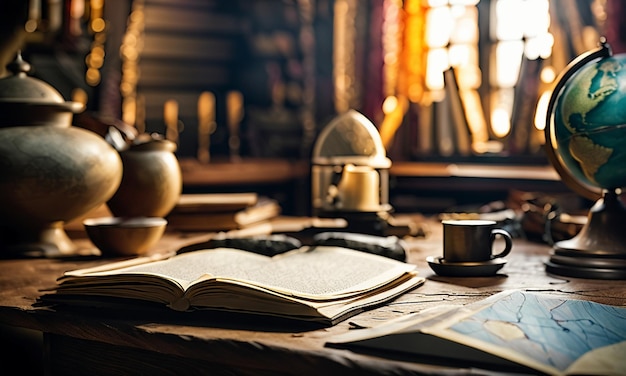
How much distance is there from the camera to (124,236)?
6.66 feet

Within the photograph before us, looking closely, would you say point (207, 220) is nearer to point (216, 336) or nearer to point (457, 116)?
point (216, 336)

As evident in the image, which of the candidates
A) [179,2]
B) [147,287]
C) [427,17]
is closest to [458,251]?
[147,287]

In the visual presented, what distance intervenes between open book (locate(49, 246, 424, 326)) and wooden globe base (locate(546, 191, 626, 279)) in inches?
15.5

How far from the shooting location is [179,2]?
4508 mm

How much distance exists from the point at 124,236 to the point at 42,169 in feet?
0.87

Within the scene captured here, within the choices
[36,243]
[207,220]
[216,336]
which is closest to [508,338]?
[216,336]

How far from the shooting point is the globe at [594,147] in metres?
1.74

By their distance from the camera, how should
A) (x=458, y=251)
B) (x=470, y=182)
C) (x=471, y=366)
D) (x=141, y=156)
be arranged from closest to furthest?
(x=471, y=366)
(x=458, y=251)
(x=141, y=156)
(x=470, y=182)

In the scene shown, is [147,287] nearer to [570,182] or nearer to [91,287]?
[91,287]

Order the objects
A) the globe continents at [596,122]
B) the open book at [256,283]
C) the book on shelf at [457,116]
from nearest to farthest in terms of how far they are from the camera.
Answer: the open book at [256,283] → the globe continents at [596,122] → the book on shelf at [457,116]

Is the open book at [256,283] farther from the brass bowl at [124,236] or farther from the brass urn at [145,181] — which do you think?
the brass urn at [145,181]

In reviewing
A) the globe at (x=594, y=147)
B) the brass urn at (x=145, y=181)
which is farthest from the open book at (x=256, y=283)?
the brass urn at (x=145, y=181)

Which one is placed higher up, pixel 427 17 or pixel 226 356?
pixel 427 17

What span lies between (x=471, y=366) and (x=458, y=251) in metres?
0.79
